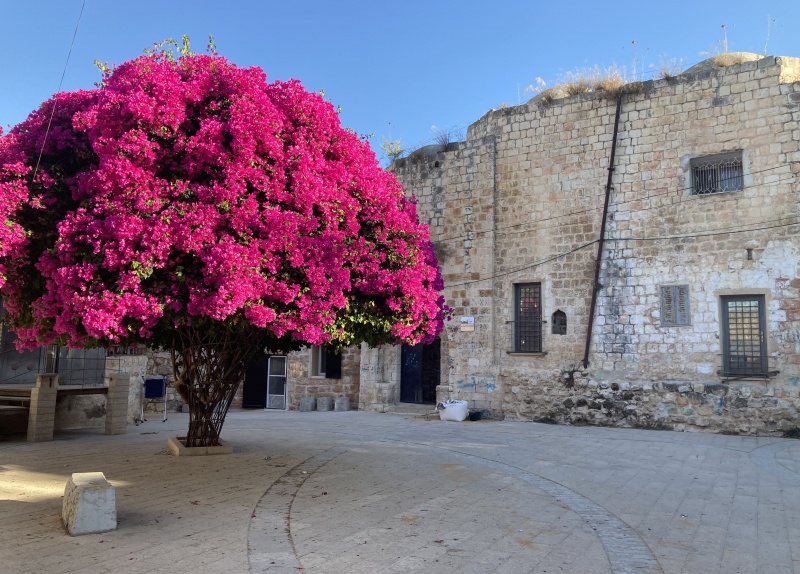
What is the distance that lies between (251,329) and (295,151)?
244 cm

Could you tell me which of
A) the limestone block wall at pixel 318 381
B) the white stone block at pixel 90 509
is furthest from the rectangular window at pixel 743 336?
the white stone block at pixel 90 509

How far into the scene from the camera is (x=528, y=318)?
14984 millimetres

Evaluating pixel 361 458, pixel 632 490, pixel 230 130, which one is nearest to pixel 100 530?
pixel 230 130

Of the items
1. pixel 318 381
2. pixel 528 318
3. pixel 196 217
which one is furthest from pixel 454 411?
pixel 196 217

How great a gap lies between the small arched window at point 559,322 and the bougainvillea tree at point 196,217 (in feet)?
25.3

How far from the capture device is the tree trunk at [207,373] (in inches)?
331

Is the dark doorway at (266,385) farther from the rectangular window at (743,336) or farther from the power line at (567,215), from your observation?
the rectangular window at (743,336)

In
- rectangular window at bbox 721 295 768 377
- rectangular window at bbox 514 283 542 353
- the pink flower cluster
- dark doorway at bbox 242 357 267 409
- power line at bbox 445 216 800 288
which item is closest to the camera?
the pink flower cluster

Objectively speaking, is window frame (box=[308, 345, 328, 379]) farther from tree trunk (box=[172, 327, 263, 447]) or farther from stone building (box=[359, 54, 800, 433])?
tree trunk (box=[172, 327, 263, 447])

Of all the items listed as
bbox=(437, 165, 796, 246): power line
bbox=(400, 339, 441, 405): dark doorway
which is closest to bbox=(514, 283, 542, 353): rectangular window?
bbox=(437, 165, 796, 246): power line

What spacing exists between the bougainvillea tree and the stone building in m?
7.68

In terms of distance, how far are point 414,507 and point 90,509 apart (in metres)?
2.89

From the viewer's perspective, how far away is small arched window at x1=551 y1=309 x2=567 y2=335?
14.4 metres

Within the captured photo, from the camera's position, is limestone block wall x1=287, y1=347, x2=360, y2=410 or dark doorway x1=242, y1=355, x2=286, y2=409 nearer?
limestone block wall x1=287, y1=347, x2=360, y2=410
